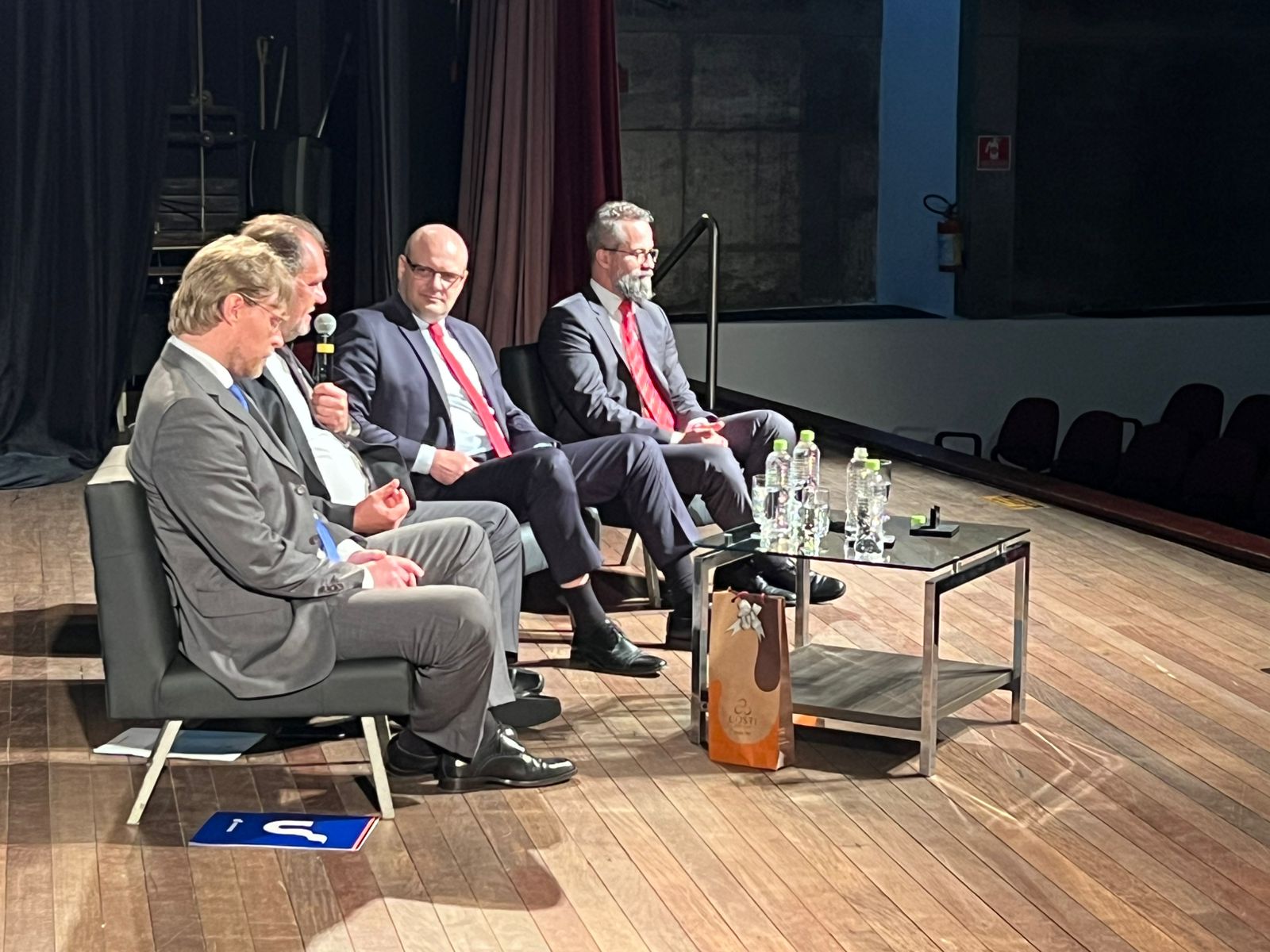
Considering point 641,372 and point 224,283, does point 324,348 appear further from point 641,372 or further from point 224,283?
point 641,372

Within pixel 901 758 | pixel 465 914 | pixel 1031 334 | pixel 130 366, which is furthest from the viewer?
pixel 1031 334

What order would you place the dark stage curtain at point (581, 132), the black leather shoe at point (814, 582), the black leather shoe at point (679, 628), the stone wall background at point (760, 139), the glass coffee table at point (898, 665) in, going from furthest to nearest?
the stone wall background at point (760, 139) < the dark stage curtain at point (581, 132) < the black leather shoe at point (814, 582) < the black leather shoe at point (679, 628) < the glass coffee table at point (898, 665)

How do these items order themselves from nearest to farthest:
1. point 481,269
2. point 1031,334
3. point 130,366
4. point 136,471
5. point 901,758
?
1. point 136,471
2. point 901,758
3. point 481,269
4. point 130,366
5. point 1031,334

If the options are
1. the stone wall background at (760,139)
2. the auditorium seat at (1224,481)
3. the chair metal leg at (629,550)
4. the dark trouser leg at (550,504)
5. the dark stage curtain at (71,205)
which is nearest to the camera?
the dark trouser leg at (550,504)

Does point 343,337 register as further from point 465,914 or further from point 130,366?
point 130,366

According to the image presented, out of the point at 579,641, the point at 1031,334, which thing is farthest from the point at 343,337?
the point at 1031,334

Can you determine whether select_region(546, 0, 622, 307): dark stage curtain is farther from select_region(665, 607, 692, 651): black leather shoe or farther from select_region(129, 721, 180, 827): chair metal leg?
select_region(129, 721, 180, 827): chair metal leg

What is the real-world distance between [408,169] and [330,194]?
3.70 ft

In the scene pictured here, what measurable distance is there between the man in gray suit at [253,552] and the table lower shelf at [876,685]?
0.80m

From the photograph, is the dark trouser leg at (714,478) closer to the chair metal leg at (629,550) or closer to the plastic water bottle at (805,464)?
the chair metal leg at (629,550)

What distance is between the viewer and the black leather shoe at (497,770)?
321 cm

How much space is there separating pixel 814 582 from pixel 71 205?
158 inches

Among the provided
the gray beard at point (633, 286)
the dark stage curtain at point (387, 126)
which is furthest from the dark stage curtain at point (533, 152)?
the gray beard at point (633, 286)

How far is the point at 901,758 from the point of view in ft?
11.3
